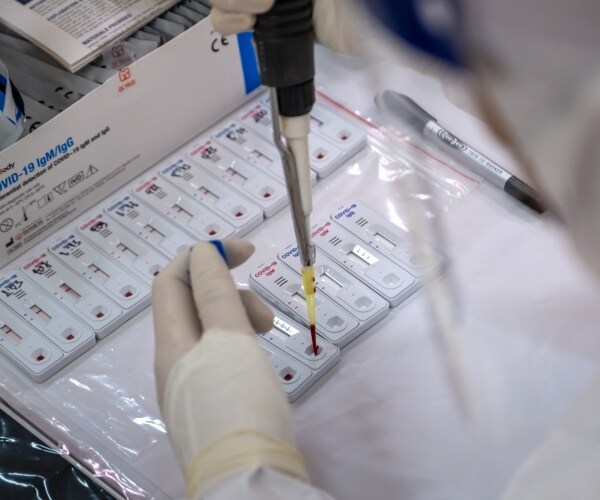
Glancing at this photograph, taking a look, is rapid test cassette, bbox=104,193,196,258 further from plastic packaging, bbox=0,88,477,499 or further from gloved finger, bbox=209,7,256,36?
gloved finger, bbox=209,7,256,36

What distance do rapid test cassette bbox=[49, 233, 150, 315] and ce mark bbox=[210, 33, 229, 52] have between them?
0.82 ft

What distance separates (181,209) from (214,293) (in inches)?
12.6

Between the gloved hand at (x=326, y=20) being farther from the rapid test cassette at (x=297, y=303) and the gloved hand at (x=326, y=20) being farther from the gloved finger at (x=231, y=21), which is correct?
the rapid test cassette at (x=297, y=303)

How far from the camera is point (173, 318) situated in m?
0.75

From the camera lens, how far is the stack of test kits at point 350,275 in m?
0.94

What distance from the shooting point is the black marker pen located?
39.9 inches

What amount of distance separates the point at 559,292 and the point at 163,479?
1.33 feet

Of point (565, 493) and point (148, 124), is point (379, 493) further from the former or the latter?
point (148, 124)

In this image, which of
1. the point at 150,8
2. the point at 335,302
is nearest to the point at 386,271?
the point at 335,302

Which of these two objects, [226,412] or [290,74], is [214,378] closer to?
[226,412]

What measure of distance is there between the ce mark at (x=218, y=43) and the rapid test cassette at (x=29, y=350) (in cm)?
35

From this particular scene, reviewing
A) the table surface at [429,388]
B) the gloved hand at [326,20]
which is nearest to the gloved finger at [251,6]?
the gloved hand at [326,20]

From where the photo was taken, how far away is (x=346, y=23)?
82 centimetres

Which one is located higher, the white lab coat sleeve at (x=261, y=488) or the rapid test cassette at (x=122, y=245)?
the white lab coat sleeve at (x=261, y=488)
